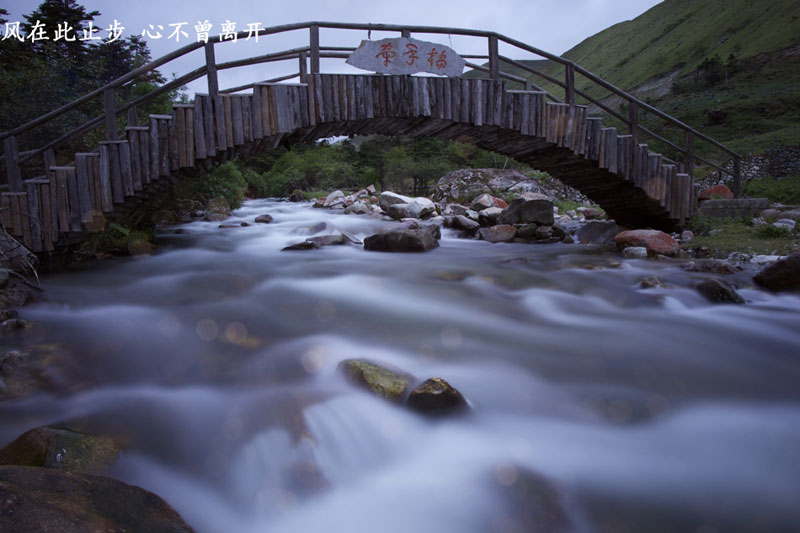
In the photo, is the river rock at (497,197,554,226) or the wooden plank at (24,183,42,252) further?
the river rock at (497,197,554,226)

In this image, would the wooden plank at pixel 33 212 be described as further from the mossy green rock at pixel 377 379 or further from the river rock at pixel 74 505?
the river rock at pixel 74 505

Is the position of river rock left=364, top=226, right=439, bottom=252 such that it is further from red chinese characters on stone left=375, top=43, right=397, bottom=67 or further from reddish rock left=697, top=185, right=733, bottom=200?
reddish rock left=697, top=185, right=733, bottom=200

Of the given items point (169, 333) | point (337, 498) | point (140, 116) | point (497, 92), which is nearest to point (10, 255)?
point (169, 333)

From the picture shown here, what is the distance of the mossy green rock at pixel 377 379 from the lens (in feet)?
10.1

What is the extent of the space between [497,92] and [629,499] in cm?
778

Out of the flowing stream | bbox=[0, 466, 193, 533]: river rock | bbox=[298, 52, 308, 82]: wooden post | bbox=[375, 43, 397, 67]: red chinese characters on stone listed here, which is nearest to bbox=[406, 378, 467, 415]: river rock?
the flowing stream

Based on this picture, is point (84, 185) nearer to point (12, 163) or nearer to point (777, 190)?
point (12, 163)

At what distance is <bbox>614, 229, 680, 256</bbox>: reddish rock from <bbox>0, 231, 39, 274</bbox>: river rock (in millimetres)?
8956

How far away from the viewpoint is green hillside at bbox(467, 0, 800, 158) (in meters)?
31.8

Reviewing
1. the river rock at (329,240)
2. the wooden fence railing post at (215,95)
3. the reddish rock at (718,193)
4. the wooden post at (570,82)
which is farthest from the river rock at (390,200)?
the wooden fence railing post at (215,95)

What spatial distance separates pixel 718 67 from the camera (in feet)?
157

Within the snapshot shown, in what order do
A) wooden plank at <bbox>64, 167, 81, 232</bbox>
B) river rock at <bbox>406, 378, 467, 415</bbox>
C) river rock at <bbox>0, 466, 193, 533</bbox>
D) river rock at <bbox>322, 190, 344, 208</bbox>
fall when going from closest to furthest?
river rock at <bbox>0, 466, 193, 533</bbox> < river rock at <bbox>406, 378, 467, 415</bbox> < wooden plank at <bbox>64, 167, 81, 232</bbox> < river rock at <bbox>322, 190, 344, 208</bbox>

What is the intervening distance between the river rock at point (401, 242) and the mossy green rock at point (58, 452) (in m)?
7.14

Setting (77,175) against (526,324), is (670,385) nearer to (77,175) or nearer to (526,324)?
(526,324)
